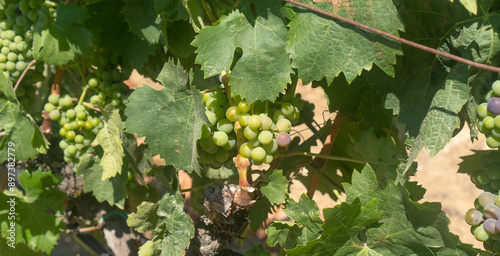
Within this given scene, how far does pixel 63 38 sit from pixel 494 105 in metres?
1.12

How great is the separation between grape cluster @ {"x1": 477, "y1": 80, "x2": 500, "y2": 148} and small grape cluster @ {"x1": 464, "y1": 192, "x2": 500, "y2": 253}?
0.12 metres

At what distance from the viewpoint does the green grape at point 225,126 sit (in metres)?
1.08

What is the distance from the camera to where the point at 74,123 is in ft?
4.91

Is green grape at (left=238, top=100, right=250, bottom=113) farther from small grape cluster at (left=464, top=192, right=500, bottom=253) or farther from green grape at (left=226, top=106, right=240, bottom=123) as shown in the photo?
small grape cluster at (left=464, top=192, right=500, bottom=253)

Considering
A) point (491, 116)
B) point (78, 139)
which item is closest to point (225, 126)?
point (491, 116)

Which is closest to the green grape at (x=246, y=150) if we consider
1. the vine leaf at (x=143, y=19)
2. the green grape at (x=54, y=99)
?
the vine leaf at (x=143, y=19)

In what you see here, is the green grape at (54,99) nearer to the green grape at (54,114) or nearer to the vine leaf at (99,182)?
the green grape at (54,114)

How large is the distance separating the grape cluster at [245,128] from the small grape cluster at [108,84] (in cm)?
46

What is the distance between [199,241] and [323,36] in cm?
73

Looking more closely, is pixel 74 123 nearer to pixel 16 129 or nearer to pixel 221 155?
pixel 16 129

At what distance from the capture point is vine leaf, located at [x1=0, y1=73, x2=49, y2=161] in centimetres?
138

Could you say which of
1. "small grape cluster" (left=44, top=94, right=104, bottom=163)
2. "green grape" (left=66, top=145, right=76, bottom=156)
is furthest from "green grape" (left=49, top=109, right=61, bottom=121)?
"green grape" (left=66, top=145, right=76, bottom=156)

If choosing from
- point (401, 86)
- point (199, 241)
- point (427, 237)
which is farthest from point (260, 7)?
point (199, 241)

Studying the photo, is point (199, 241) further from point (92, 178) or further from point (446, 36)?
point (446, 36)
